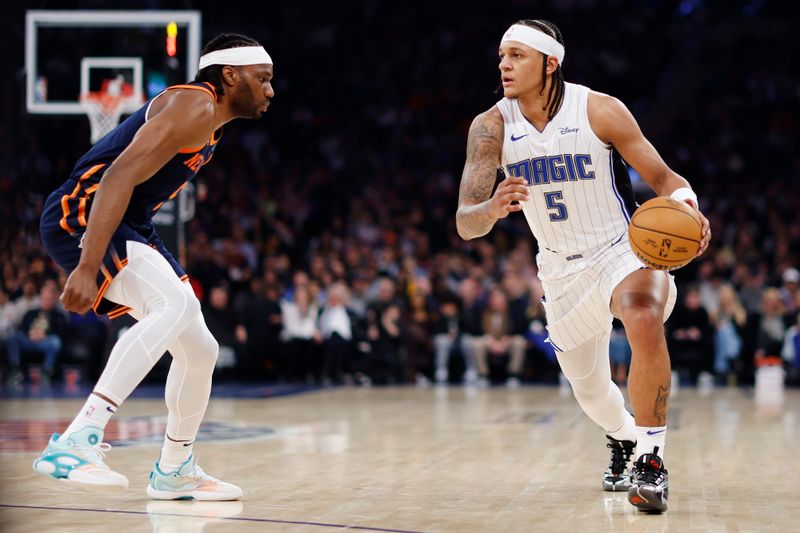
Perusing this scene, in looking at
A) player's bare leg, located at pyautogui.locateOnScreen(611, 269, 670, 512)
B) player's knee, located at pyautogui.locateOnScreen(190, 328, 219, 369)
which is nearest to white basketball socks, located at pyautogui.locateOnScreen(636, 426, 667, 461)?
player's bare leg, located at pyautogui.locateOnScreen(611, 269, 670, 512)

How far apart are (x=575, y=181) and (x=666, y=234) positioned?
71cm

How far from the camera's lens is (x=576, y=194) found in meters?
5.14

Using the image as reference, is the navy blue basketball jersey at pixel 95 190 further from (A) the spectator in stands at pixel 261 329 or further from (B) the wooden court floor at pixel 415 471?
(A) the spectator in stands at pixel 261 329

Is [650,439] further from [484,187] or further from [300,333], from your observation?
[300,333]

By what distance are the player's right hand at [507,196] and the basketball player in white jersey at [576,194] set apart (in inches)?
6.2

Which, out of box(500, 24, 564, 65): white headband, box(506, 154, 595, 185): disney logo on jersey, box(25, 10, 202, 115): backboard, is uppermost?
box(25, 10, 202, 115): backboard

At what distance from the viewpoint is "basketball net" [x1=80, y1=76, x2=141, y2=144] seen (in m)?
11.7

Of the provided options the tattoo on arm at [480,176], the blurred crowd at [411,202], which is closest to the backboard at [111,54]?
the blurred crowd at [411,202]

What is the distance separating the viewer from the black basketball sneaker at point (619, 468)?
5.23 m

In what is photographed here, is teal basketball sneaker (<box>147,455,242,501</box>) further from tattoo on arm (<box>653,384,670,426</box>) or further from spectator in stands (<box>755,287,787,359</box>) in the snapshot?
spectator in stands (<box>755,287,787,359</box>)

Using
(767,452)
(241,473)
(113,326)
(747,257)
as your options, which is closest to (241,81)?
(241,473)

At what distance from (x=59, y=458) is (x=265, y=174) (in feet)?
52.0

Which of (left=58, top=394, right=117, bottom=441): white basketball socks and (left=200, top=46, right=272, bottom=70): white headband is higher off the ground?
(left=200, top=46, right=272, bottom=70): white headband

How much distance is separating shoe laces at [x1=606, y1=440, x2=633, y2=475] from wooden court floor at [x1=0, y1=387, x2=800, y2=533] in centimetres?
16
